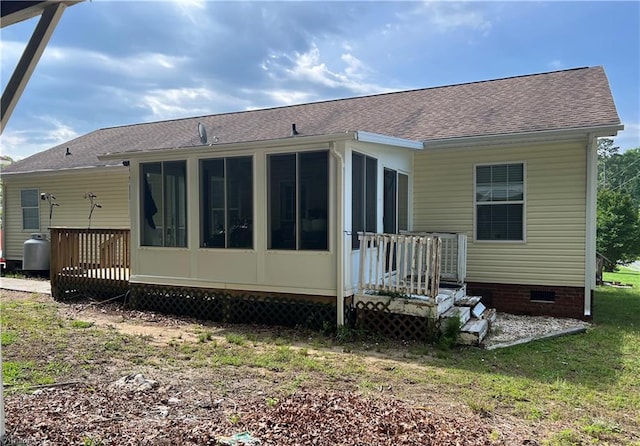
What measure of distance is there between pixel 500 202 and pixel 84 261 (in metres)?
8.04

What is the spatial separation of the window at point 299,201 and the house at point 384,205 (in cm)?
2

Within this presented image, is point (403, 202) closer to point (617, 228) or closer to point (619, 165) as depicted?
point (617, 228)

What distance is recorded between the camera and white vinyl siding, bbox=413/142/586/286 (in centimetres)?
752

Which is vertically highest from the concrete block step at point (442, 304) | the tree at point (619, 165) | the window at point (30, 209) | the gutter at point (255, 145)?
the tree at point (619, 165)

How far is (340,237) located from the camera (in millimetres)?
6199

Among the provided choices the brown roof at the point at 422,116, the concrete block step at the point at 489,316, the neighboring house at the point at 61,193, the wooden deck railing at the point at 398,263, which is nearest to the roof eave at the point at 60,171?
the neighboring house at the point at 61,193

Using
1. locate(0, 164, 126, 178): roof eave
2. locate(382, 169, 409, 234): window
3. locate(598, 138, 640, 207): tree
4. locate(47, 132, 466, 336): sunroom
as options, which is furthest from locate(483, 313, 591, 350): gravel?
locate(598, 138, 640, 207): tree

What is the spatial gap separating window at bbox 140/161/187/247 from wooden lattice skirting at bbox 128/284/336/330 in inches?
34.2

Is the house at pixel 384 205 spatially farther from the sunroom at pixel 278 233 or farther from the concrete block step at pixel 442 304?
the concrete block step at pixel 442 304

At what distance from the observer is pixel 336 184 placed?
623cm

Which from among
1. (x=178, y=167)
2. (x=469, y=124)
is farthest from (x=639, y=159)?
(x=178, y=167)

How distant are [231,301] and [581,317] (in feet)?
19.0

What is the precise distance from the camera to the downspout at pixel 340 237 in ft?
20.2

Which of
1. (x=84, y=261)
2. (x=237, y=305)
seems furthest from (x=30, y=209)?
(x=237, y=305)
